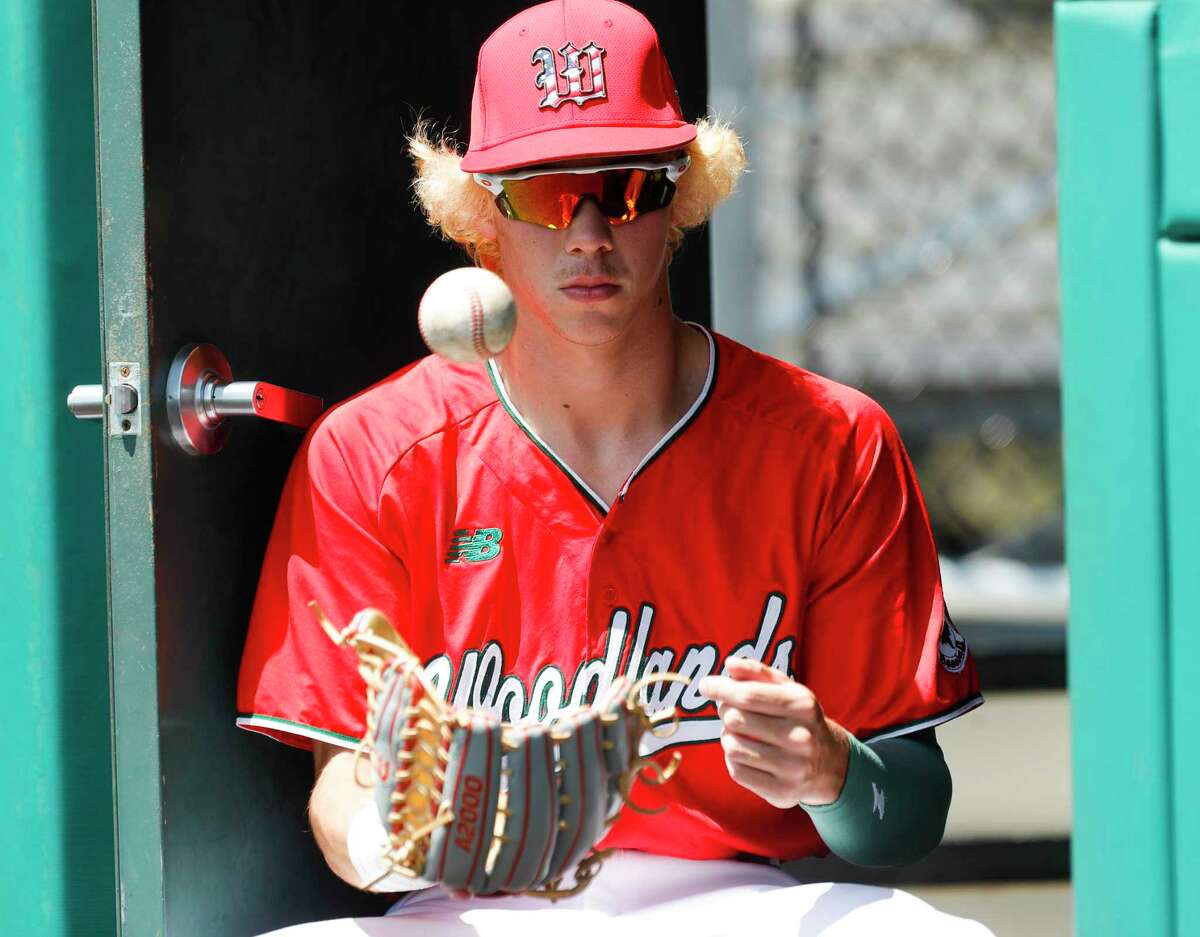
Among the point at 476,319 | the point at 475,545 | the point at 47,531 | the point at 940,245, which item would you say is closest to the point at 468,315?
the point at 476,319

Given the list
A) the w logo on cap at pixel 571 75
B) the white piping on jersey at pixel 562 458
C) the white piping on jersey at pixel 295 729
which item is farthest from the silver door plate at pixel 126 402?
the w logo on cap at pixel 571 75

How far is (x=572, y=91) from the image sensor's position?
1.98m

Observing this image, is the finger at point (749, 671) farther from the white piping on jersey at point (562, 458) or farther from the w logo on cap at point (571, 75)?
the w logo on cap at point (571, 75)

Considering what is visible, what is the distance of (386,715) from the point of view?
159 cm

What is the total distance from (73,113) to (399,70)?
52 centimetres

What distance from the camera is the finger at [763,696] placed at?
160cm

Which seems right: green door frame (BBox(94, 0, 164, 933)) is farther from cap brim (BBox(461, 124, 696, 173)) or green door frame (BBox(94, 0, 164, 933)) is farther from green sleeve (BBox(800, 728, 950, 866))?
green sleeve (BBox(800, 728, 950, 866))

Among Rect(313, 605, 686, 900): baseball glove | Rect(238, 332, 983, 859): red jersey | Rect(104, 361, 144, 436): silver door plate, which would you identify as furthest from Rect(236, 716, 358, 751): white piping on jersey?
Rect(104, 361, 144, 436): silver door plate

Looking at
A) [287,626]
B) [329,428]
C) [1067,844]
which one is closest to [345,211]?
[329,428]

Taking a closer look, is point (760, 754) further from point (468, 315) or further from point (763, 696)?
point (468, 315)

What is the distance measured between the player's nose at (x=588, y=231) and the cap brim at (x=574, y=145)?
0.20 ft

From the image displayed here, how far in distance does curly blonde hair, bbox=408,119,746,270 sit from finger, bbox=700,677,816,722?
2.62ft

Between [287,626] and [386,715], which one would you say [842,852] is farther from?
[287,626]

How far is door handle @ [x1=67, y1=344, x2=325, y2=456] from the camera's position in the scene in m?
1.84
